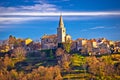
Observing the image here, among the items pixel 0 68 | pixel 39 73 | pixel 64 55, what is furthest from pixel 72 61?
pixel 0 68

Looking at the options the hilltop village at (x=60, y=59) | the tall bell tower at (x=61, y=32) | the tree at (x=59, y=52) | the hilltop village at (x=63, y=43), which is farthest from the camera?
the tall bell tower at (x=61, y=32)

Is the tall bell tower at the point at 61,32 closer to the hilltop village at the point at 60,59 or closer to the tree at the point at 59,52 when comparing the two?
the hilltop village at the point at 60,59

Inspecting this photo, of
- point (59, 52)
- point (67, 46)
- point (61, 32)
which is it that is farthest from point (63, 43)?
point (61, 32)

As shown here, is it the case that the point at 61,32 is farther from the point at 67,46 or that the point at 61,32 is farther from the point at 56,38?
the point at 67,46

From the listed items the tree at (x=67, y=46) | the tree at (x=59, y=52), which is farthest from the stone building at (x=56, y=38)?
the tree at (x=59, y=52)

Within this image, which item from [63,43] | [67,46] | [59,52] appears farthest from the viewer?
[63,43]

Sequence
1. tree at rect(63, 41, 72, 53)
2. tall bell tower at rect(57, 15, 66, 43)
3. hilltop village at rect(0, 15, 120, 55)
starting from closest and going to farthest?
tree at rect(63, 41, 72, 53), hilltop village at rect(0, 15, 120, 55), tall bell tower at rect(57, 15, 66, 43)

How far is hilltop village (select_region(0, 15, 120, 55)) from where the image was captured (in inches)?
1230

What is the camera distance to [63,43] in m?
32.2

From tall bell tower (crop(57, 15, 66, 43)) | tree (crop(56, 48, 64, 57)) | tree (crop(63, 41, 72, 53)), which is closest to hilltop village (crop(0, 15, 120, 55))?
tall bell tower (crop(57, 15, 66, 43))

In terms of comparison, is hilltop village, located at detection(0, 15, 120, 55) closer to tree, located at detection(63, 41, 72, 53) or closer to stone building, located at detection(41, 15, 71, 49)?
stone building, located at detection(41, 15, 71, 49)

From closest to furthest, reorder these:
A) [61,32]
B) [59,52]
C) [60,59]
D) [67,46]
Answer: [60,59], [59,52], [67,46], [61,32]

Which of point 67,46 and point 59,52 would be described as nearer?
point 59,52

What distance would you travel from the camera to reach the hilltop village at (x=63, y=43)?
31.2 m
